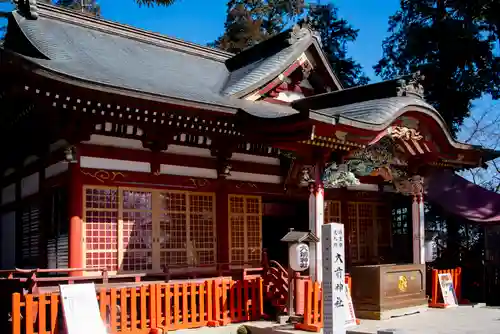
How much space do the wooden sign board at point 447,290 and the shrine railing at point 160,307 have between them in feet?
16.1

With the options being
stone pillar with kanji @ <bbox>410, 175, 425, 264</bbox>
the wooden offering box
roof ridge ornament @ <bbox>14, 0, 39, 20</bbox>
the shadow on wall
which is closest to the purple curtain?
stone pillar with kanji @ <bbox>410, 175, 425, 264</bbox>

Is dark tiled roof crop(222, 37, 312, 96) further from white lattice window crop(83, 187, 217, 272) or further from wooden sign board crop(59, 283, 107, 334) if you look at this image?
wooden sign board crop(59, 283, 107, 334)

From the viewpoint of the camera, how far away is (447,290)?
44.7 ft

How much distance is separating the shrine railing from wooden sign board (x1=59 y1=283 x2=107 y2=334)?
22 centimetres

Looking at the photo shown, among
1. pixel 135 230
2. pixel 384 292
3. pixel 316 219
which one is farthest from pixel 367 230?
pixel 135 230

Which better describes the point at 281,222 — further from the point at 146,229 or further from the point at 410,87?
the point at 410,87

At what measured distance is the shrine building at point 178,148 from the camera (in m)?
10.4

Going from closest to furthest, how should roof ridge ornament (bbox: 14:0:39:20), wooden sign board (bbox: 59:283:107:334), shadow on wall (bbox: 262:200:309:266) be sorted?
1. wooden sign board (bbox: 59:283:107:334)
2. roof ridge ornament (bbox: 14:0:39:20)
3. shadow on wall (bbox: 262:200:309:266)

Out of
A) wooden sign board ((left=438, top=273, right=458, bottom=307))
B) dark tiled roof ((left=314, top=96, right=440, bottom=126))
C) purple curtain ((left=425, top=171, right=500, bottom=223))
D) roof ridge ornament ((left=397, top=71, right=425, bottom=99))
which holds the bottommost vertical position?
wooden sign board ((left=438, top=273, right=458, bottom=307))

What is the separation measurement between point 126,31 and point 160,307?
844cm

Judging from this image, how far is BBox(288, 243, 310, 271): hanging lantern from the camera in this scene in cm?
1002

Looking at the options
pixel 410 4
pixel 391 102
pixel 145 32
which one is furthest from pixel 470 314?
pixel 410 4

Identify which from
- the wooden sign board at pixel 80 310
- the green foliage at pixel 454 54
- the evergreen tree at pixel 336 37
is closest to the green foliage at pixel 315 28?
the evergreen tree at pixel 336 37

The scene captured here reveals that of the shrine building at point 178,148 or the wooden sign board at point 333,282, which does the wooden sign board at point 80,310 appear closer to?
the shrine building at point 178,148
